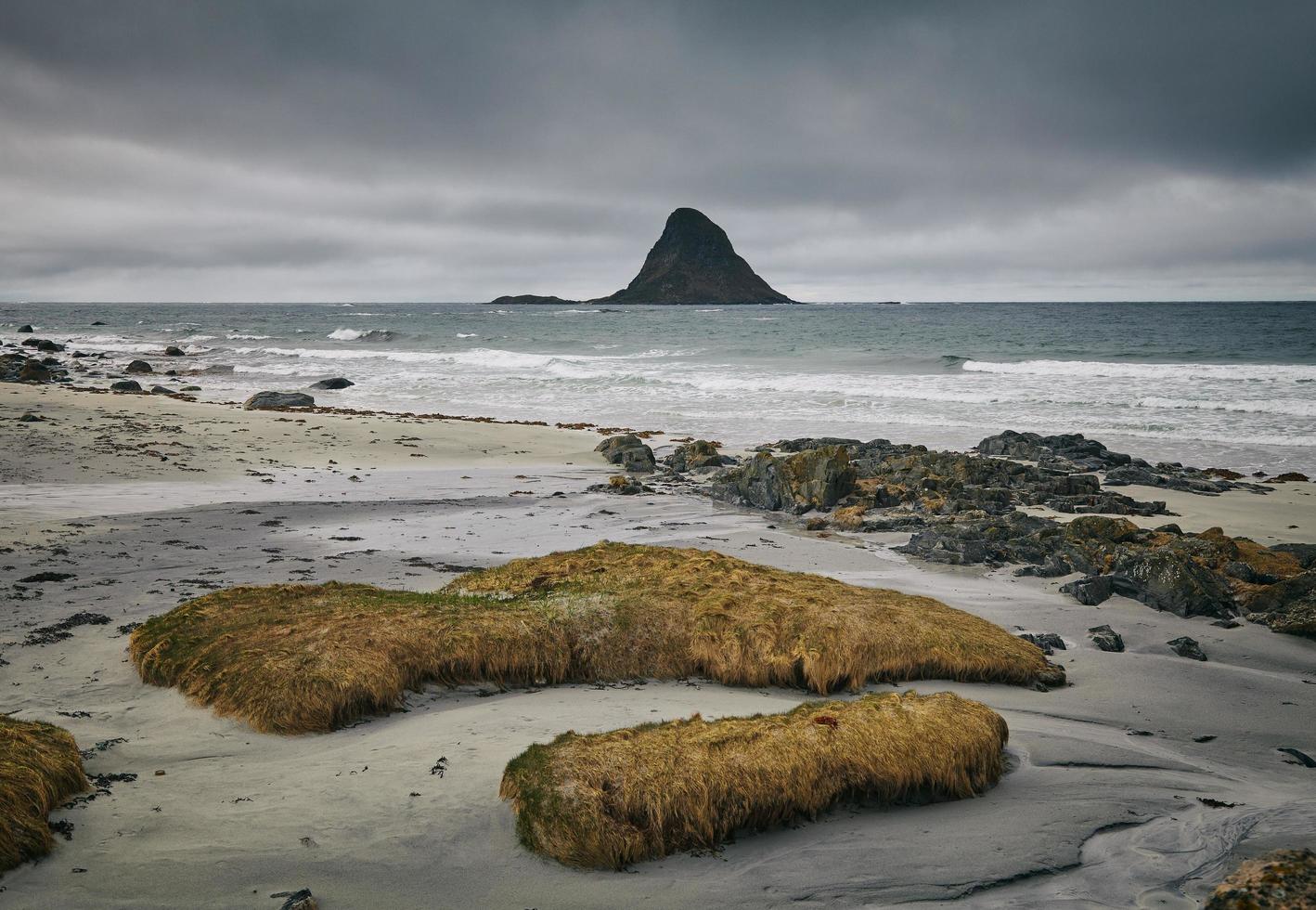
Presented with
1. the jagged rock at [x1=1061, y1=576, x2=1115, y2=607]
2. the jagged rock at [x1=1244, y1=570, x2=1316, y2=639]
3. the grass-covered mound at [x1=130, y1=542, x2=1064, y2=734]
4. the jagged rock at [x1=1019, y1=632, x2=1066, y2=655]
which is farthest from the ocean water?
the grass-covered mound at [x1=130, y1=542, x2=1064, y2=734]

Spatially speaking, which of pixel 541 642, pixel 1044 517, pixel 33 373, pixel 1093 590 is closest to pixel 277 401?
pixel 33 373

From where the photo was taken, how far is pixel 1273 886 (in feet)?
8.05

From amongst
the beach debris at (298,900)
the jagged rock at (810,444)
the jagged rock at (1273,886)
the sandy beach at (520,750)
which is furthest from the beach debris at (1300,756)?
the jagged rock at (810,444)

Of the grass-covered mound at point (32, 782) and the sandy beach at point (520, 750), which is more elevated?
the grass-covered mound at point (32, 782)

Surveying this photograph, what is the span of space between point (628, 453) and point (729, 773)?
46.8ft

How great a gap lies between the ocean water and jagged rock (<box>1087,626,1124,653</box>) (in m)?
15.0

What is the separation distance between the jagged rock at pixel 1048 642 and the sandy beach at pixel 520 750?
0.37 feet

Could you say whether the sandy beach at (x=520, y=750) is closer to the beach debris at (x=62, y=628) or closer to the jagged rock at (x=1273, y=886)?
the beach debris at (x=62, y=628)

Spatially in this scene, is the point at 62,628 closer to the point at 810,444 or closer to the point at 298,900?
the point at 298,900

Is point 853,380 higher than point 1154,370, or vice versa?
point 1154,370

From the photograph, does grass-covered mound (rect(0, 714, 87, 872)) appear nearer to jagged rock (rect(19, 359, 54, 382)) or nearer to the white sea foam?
jagged rock (rect(19, 359, 54, 382))

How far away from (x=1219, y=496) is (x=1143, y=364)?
33645 millimetres

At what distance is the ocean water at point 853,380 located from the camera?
79.4 feet

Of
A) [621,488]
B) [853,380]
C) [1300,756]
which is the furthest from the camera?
[853,380]
